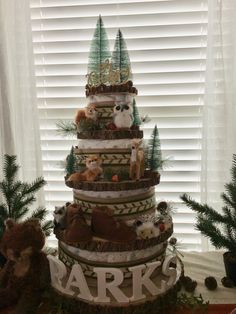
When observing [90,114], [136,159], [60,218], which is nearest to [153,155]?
[136,159]

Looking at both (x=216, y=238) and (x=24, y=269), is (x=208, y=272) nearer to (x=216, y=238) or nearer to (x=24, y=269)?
(x=216, y=238)

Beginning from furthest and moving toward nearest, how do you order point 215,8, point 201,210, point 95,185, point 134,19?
point 134,19, point 215,8, point 201,210, point 95,185

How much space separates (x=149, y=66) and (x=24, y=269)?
977 millimetres

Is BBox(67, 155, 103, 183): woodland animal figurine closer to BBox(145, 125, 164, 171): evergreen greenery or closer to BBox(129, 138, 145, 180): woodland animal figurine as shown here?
BBox(129, 138, 145, 180): woodland animal figurine

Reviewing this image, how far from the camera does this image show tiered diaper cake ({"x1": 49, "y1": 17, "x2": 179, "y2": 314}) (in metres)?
0.86

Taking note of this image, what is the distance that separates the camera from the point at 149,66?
4.63ft

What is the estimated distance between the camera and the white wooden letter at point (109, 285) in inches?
32.7

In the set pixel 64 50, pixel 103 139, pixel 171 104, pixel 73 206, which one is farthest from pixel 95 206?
pixel 64 50

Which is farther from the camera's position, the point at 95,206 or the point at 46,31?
the point at 46,31

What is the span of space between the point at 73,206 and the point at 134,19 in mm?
891

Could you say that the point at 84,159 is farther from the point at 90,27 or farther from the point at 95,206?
the point at 90,27

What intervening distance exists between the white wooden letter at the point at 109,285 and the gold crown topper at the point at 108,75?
567 millimetres

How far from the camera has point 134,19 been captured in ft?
4.53

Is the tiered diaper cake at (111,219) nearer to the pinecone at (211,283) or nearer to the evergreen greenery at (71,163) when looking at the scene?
the evergreen greenery at (71,163)
